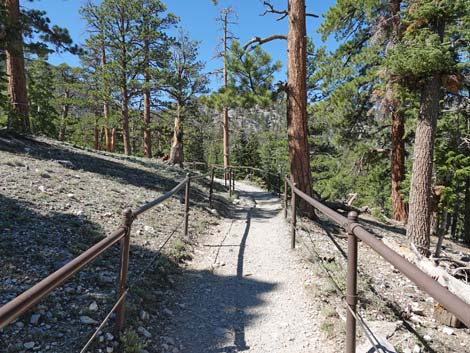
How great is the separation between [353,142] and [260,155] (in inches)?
Answer: 1162

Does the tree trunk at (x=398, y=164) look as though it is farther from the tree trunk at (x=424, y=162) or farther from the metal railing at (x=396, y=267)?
the metal railing at (x=396, y=267)

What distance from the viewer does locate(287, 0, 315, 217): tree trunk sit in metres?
7.43

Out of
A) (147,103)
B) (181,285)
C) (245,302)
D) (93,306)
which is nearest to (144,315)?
(93,306)

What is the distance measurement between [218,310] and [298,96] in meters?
5.31

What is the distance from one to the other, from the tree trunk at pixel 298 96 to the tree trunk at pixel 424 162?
8.34 ft

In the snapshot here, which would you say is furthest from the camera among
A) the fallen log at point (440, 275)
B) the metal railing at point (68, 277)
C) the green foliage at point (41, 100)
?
the green foliage at point (41, 100)

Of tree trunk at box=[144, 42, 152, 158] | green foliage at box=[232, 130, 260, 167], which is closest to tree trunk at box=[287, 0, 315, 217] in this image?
tree trunk at box=[144, 42, 152, 158]

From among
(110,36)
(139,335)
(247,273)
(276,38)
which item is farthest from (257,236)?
(110,36)

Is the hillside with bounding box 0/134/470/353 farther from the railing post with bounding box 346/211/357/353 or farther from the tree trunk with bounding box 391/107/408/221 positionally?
the tree trunk with bounding box 391/107/408/221

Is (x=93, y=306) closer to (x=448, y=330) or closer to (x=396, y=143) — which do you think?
(x=448, y=330)

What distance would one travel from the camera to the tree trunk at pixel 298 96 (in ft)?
24.4

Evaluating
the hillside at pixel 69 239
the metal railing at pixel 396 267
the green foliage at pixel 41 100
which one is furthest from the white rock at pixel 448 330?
the green foliage at pixel 41 100

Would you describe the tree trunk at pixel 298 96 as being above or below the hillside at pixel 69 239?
above

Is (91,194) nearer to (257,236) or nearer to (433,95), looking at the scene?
(257,236)
